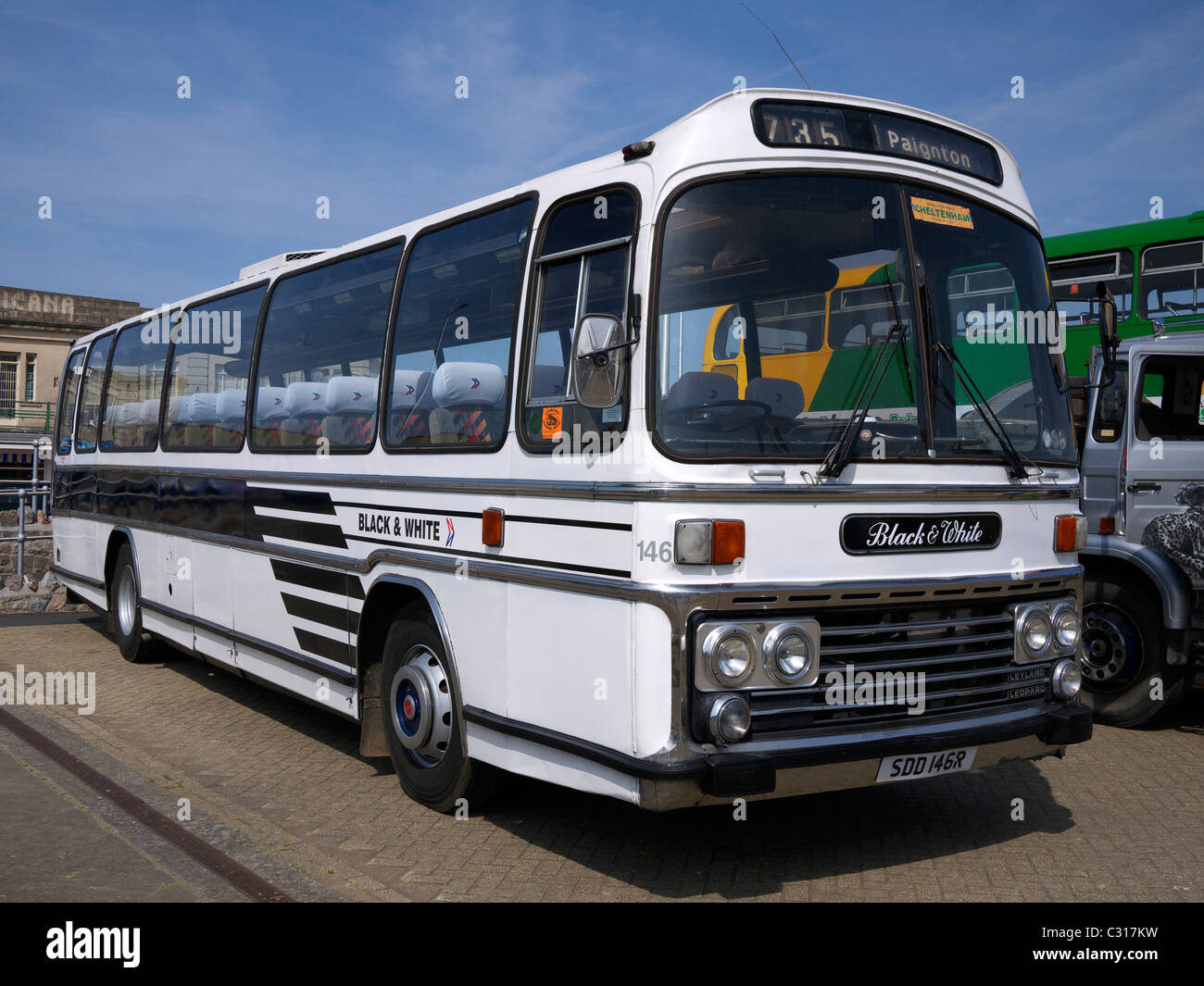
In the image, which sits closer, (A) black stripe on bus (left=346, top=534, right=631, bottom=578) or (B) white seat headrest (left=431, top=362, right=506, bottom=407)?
(A) black stripe on bus (left=346, top=534, right=631, bottom=578)

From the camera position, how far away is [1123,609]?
8617mm

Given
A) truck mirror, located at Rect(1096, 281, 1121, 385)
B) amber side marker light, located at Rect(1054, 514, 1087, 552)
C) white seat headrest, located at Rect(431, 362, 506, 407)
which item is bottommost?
amber side marker light, located at Rect(1054, 514, 1087, 552)

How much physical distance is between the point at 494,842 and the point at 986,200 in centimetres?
393

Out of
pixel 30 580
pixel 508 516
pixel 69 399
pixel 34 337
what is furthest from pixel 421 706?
pixel 34 337

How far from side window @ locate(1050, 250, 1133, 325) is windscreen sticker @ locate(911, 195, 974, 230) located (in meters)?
7.15

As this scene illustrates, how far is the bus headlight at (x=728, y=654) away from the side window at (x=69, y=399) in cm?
1058

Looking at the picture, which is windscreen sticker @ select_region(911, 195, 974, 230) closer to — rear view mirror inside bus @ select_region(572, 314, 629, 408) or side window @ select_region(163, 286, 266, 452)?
Result: rear view mirror inside bus @ select_region(572, 314, 629, 408)

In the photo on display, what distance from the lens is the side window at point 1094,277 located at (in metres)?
12.4

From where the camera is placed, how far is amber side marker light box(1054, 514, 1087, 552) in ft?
18.7

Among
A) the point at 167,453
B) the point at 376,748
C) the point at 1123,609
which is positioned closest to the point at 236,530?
the point at 167,453

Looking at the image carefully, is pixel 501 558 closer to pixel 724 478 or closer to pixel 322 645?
pixel 724 478

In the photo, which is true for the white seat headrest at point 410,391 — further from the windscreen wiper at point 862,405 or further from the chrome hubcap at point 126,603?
the chrome hubcap at point 126,603

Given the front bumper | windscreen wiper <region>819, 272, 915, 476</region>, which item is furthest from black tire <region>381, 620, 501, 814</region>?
windscreen wiper <region>819, 272, 915, 476</region>
